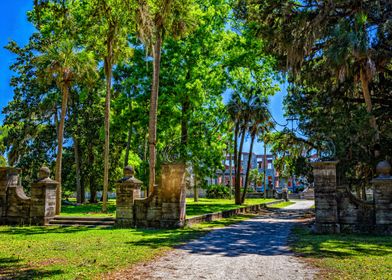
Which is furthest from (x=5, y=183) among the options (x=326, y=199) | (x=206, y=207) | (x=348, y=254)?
(x=348, y=254)

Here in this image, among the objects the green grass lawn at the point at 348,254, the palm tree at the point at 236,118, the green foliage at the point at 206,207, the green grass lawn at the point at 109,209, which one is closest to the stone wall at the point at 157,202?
the green grass lawn at the point at 109,209

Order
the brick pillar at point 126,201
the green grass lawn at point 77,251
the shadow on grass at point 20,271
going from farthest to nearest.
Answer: the brick pillar at point 126,201, the green grass lawn at point 77,251, the shadow on grass at point 20,271

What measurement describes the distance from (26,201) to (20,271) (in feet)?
34.1

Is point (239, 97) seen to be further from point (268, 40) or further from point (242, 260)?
point (242, 260)

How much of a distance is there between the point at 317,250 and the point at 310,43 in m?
10.2

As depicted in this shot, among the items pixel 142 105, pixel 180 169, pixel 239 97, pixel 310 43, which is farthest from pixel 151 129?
pixel 239 97

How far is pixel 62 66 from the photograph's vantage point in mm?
18375

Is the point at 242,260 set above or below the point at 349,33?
below

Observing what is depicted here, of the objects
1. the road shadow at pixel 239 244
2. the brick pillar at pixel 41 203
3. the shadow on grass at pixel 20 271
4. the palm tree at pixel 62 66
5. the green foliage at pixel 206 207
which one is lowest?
the green foliage at pixel 206 207

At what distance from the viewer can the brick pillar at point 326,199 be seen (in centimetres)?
1305

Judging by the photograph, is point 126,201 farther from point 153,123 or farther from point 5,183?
point 5,183

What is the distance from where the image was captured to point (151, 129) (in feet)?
58.6

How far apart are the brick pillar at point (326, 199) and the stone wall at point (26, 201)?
1134cm

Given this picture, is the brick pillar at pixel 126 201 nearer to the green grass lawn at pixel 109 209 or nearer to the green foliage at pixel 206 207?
the green grass lawn at pixel 109 209
